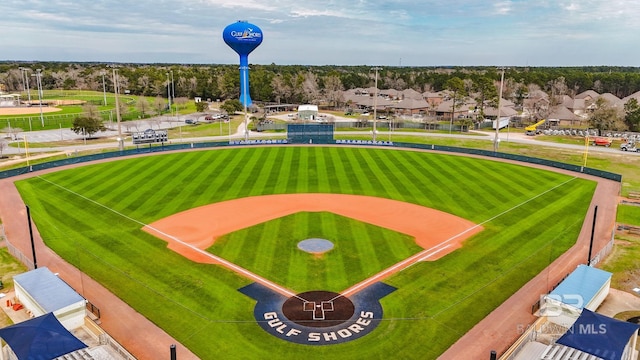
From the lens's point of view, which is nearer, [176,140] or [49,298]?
[49,298]

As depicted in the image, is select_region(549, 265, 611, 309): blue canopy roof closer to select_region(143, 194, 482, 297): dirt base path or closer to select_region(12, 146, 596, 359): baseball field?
select_region(12, 146, 596, 359): baseball field

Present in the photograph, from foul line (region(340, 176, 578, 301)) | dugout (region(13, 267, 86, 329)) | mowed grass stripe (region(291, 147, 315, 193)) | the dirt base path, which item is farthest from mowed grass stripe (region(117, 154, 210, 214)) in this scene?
foul line (region(340, 176, 578, 301))

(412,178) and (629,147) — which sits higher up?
(629,147)

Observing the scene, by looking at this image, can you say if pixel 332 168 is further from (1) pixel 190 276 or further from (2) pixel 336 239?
(1) pixel 190 276

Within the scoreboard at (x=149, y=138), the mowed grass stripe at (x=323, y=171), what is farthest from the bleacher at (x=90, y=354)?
the scoreboard at (x=149, y=138)

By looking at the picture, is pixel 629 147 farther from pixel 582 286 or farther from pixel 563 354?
pixel 563 354

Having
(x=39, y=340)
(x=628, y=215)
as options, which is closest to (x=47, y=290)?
(x=39, y=340)
